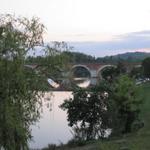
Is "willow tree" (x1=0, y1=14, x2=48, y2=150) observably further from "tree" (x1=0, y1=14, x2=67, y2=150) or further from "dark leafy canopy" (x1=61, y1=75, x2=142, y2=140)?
"dark leafy canopy" (x1=61, y1=75, x2=142, y2=140)

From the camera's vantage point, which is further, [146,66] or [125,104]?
[146,66]

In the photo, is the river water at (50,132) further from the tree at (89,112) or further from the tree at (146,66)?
the tree at (146,66)

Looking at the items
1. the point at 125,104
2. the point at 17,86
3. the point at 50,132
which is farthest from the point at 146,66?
the point at 17,86

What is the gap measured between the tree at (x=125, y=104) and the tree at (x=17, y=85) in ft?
28.0

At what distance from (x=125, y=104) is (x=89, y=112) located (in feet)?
6.30

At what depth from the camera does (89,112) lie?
2581cm

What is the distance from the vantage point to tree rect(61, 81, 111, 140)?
84.1ft

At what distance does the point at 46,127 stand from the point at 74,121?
10742 millimetres

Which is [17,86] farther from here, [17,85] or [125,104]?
[125,104]

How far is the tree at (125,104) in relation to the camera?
985 inches

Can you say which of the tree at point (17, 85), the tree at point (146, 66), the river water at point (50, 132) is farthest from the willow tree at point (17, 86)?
the tree at point (146, 66)

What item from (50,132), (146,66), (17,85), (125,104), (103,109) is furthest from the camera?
(146,66)

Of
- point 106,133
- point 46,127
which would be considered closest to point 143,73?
point 46,127

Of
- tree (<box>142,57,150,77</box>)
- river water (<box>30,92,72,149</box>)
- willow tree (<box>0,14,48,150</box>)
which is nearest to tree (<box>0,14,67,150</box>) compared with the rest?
willow tree (<box>0,14,48,150</box>)
